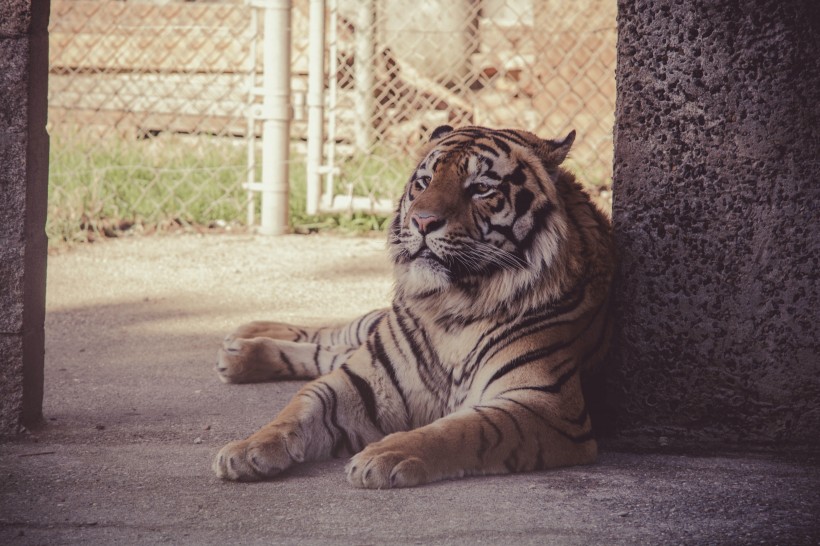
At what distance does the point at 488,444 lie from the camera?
8.16 ft

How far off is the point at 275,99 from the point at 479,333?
11.0ft

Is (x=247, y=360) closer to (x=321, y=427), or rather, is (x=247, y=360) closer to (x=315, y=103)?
(x=321, y=427)

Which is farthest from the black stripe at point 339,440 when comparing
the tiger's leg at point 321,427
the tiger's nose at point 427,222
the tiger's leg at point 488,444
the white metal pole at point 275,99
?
the white metal pole at point 275,99

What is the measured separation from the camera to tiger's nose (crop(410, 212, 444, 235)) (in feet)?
8.76

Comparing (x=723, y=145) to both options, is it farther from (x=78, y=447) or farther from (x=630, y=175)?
(x=78, y=447)

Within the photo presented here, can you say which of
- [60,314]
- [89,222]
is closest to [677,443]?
[60,314]

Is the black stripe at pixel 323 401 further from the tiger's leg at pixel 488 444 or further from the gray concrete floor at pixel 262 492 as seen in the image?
the tiger's leg at pixel 488 444

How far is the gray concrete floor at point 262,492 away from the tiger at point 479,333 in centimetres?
8

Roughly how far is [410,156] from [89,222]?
199cm

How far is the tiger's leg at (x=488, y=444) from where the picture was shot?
239 cm

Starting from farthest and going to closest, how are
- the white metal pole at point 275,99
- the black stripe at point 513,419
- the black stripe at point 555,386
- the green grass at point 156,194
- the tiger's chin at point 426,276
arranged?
the green grass at point 156,194 < the white metal pole at point 275,99 < the tiger's chin at point 426,276 < the black stripe at point 555,386 < the black stripe at point 513,419

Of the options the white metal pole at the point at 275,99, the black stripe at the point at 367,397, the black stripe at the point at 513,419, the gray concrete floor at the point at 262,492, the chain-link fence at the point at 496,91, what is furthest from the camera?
the chain-link fence at the point at 496,91

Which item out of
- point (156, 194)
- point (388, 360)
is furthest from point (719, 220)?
point (156, 194)

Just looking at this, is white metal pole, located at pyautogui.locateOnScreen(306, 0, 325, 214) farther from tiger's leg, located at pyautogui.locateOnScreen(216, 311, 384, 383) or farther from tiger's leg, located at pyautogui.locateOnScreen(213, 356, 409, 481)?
tiger's leg, located at pyautogui.locateOnScreen(213, 356, 409, 481)
